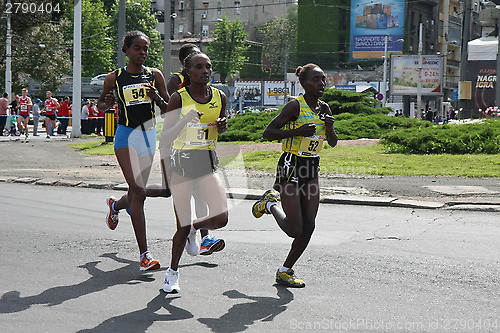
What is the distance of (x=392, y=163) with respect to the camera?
16.8 meters

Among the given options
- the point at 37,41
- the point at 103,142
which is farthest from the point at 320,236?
the point at 37,41

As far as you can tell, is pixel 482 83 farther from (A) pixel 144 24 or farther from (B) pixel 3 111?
(A) pixel 144 24

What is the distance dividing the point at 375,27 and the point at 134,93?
Answer: 8731cm

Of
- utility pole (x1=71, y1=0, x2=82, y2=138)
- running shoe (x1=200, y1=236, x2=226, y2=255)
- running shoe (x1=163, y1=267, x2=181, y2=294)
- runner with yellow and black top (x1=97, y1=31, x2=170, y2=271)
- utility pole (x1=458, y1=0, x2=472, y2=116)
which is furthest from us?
utility pole (x1=458, y1=0, x2=472, y2=116)

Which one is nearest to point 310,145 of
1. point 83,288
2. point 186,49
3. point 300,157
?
point 300,157

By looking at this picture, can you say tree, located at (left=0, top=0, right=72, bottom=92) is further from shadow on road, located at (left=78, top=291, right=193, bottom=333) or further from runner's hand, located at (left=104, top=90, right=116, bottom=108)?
shadow on road, located at (left=78, top=291, right=193, bottom=333)

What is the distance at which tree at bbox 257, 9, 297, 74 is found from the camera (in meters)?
104

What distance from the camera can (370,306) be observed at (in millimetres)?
5441

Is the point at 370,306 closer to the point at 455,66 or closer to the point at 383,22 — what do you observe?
the point at 383,22

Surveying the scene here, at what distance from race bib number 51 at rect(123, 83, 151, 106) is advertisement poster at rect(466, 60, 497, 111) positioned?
5009 cm

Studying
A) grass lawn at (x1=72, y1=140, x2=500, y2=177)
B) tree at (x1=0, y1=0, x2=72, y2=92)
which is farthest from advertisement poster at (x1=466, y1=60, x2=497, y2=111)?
grass lawn at (x1=72, y1=140, x2=500, y2=177)

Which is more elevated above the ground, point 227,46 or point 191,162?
point 227,46

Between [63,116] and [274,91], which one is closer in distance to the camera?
[63,116]

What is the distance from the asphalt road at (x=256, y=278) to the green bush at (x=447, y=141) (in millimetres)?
9543
